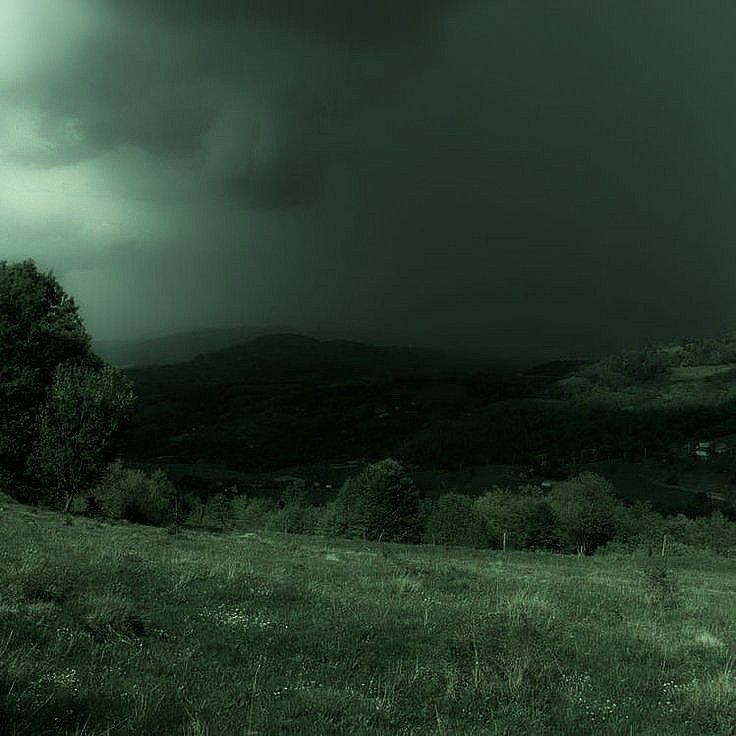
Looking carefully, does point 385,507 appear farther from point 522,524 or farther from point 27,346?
point 27,346

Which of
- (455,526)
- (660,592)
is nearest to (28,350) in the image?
(660,592)

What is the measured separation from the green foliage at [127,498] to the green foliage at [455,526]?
52.2m

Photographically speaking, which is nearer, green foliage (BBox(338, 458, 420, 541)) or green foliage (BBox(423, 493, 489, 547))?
green foliage (BBox(338, 458, 420, 541))

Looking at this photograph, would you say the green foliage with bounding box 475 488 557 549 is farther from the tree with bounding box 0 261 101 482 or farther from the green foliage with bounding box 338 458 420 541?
the tree with bounding box 0 261 101 482

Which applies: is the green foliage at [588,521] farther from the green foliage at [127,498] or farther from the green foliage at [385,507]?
the green foliage at [127,498]

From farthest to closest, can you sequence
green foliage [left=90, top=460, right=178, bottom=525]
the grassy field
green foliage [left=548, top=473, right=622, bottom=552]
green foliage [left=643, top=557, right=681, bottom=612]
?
green foliage [left=548, top=473, right=622, bottom=552], green foliage [left=90, top=460, right=178, bottom=525], green foliage [left=643, top=557, right=681, bottom=612], the grassy field

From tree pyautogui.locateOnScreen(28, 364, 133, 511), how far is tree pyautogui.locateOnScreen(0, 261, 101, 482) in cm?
210

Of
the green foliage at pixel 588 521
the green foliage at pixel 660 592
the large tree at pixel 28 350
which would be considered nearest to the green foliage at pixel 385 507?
the green foliage at pixel 588 521

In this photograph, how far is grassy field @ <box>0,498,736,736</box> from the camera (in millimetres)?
6984

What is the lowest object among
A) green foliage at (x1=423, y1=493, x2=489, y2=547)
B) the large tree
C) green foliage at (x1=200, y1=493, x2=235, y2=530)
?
green foliage at (x1=200, y1=493, x2=235, y2=530)

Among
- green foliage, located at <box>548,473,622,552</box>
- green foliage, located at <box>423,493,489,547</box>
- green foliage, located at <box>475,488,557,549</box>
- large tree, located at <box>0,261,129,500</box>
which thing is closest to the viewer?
large tree, located at <box>0,261,129,500</box>

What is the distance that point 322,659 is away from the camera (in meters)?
9.69

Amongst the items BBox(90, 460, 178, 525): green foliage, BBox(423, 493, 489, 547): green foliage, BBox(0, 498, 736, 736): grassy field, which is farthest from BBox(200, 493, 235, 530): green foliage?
BBox(0, 498, 736, 736): grassy field

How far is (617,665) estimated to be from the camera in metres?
10.6
